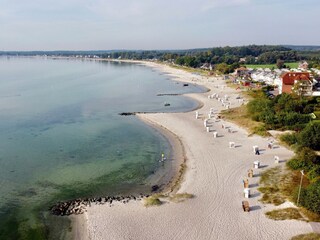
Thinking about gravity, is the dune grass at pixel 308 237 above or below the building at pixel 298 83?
below

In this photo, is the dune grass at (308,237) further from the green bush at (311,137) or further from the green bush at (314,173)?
the green bush at (311,137)

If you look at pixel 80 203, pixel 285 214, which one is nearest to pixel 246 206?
pixel 285 214

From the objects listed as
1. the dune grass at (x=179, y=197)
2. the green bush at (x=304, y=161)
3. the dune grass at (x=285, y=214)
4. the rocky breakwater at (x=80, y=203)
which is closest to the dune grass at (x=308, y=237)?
the dune grass at (x=285, y=214)

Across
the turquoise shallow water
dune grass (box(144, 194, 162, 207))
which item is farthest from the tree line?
the turquoise shallow water

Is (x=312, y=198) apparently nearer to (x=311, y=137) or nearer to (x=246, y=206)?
(x=246, y=206)

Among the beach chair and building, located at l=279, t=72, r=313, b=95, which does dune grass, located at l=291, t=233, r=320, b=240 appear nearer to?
the beach chair

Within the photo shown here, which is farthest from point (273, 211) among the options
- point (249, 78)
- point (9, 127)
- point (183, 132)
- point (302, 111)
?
point (249, 78)
